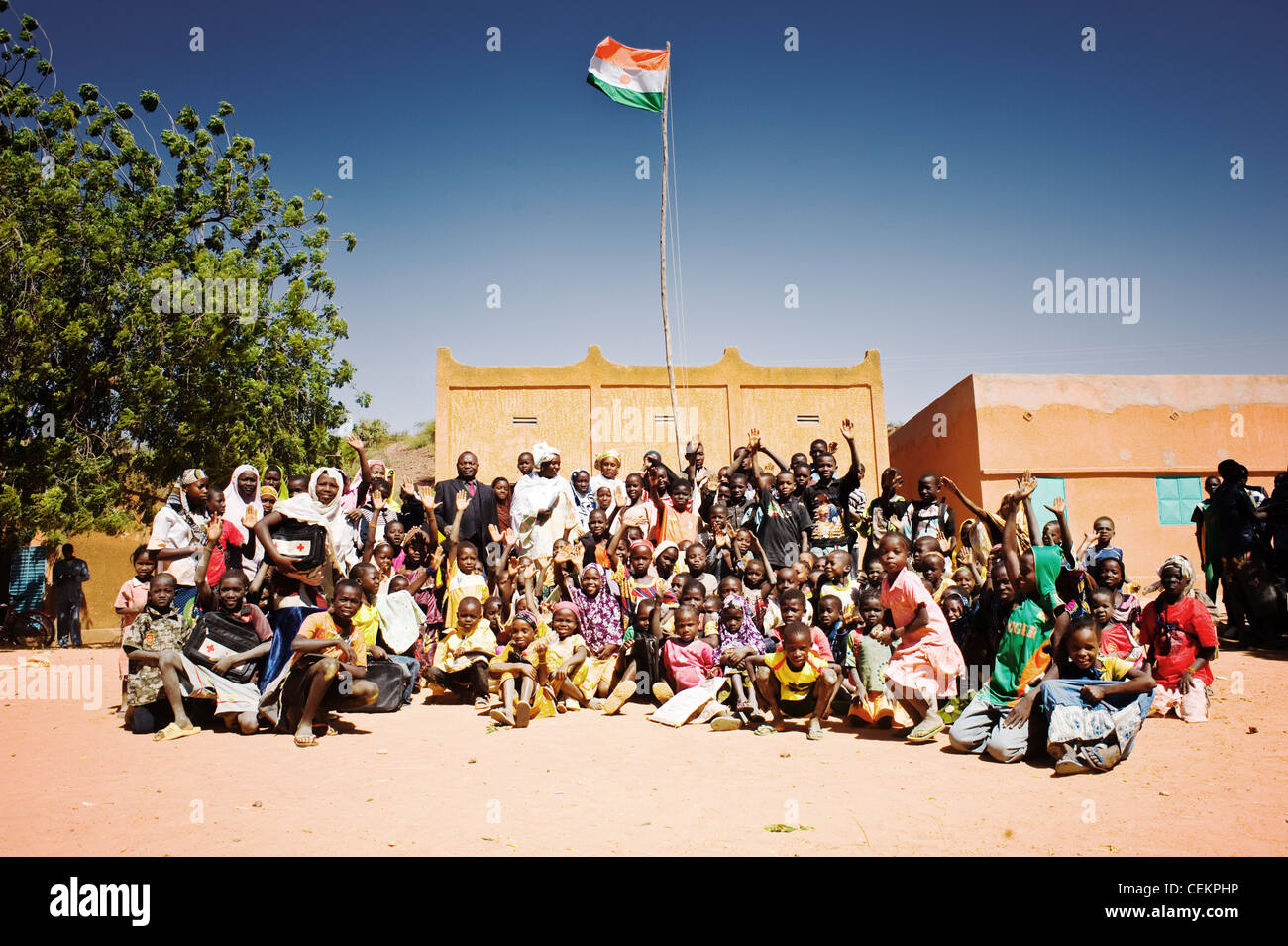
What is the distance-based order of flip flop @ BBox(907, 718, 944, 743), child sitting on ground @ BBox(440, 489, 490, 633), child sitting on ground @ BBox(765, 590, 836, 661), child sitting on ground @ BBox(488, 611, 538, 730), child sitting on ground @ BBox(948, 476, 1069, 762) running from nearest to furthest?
child sitting on ground @ BBox(948, 476, 1069, 762) → flip flop @ BBox(907, 718, 944, 743) → child sitting on ground @ BBox(488, 611, 538, 730) → child sitting on ground @ BBox(765, 590, 836, 661) → child sitting on ground @ BBox(440, 489, 490, 633)

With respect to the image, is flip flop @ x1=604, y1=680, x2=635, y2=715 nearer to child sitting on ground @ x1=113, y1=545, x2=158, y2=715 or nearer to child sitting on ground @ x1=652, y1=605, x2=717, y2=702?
child sitting on ground @ x1=652, y1=605, x2=717, y2=702

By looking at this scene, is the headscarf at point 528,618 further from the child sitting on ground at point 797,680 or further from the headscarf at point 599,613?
the child sitting on ground at point 797,680

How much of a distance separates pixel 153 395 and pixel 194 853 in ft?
38.7

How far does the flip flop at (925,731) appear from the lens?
586cm

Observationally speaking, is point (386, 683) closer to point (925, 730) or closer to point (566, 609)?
point (566, 609)

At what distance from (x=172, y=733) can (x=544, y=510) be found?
4.06m

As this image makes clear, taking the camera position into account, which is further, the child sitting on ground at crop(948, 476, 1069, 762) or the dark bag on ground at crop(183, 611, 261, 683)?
the dark bag on ground at crop(183, 611, 261, 683)

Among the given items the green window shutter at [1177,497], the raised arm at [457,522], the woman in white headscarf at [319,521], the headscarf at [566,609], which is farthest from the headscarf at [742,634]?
the green window shutter at [1177,497]

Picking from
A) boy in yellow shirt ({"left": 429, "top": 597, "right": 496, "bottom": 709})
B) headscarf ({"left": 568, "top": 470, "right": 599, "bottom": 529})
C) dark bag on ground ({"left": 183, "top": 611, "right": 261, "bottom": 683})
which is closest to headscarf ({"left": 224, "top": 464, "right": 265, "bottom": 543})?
dark bag on ground ({"left": 183, "top": 611, "right": 261, "bottom": 683})

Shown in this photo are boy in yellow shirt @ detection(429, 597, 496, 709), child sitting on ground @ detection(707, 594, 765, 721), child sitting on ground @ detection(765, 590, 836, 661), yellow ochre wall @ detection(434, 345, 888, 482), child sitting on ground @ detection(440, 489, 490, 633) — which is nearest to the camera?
child sitting on ground @ detection(707, 594, 765, 721)

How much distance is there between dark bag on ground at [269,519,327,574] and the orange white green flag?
9.87m

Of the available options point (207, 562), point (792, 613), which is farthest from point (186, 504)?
point (792, 613)

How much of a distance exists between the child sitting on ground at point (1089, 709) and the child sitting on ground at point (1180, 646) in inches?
51.7

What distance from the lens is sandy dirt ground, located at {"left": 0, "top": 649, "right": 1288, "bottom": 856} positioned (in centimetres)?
379
